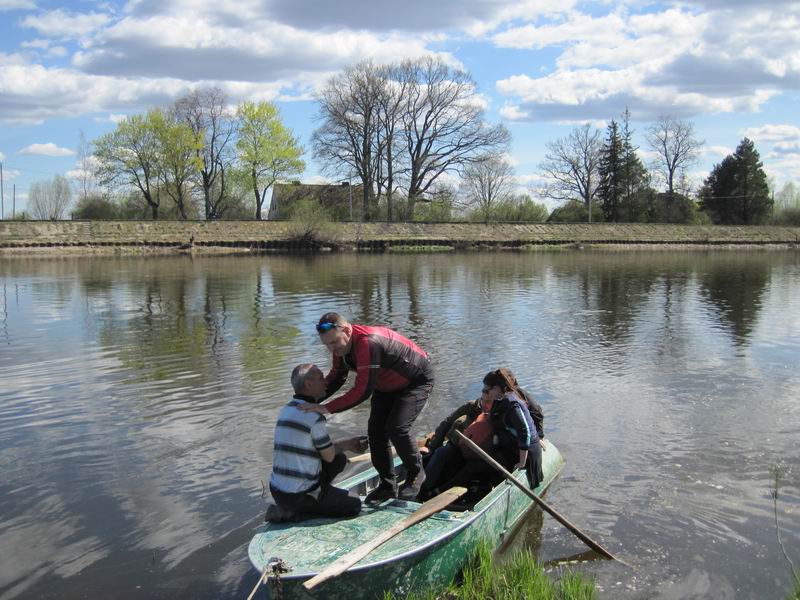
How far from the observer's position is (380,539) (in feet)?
16.3

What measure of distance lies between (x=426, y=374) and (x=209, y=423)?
449 cm

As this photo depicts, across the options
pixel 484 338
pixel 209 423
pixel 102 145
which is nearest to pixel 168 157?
pixel 102 145

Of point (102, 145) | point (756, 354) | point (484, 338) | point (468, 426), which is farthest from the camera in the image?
point (102, 145)

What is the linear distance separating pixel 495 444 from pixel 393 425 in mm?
1123

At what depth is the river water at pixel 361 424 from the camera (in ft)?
20.1

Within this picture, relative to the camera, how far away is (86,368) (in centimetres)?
1322

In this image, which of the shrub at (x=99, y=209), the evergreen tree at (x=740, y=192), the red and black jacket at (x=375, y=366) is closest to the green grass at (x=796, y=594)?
the red and black jacket at (x=375, y=366)

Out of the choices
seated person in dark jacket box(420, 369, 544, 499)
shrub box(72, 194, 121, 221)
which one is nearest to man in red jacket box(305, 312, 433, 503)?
seated person in dark jacket box(420, 369, 544, 499)

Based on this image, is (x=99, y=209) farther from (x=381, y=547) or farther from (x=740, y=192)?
(x=381, y=547)

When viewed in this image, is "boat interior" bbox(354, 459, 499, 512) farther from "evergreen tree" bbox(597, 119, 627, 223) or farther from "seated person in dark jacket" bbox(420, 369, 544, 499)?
"evergreen tree" bbox(597, 119, 627, 223)

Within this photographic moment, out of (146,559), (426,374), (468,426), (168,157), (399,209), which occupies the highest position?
(168,157)

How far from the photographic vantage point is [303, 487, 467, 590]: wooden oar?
4414 millimetres

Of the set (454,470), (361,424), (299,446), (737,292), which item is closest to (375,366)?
(299,446)

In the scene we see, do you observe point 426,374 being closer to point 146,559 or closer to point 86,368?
point 146,559
